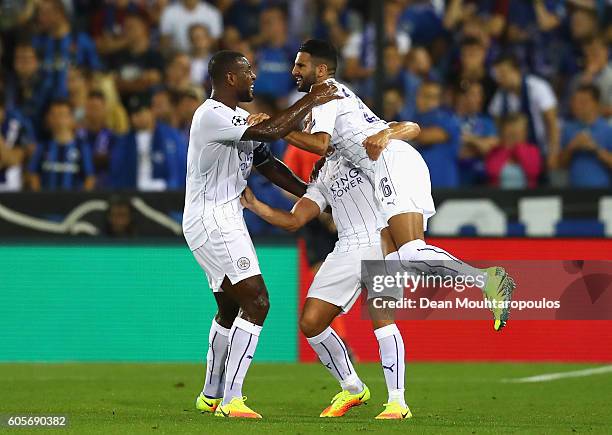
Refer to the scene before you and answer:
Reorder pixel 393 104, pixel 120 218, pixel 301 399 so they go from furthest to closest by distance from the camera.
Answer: pixel 393 104, pixel 120 218, pixel 301 399

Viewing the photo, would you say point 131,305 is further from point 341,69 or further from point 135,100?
point 341,69

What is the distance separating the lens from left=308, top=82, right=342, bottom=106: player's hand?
799 cm

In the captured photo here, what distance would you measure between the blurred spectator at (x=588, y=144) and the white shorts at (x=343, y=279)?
543 centimetres

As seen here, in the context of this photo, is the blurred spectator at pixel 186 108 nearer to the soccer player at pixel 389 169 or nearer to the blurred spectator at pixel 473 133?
the blurred spectator at pixel 473 133

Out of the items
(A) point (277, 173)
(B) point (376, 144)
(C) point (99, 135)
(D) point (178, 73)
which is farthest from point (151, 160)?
(B) point (376, 144)

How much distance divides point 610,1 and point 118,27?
580cm

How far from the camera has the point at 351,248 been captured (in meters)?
8.38

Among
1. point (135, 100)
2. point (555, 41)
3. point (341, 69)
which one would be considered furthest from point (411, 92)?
point (135, 100)

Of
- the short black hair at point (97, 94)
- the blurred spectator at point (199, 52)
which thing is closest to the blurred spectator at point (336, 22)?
the blurred spectator at point (199, 52)

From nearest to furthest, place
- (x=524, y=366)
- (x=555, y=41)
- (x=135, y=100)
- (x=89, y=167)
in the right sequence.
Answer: (x=524, y=366) → (x=89, y=167) → (x=135, y=100) → (x=555, y=41)

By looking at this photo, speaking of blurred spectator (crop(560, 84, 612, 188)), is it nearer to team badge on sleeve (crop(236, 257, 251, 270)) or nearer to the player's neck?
the player's neck

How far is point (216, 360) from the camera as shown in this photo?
8.48 m

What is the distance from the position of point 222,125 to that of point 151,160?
5.61 m

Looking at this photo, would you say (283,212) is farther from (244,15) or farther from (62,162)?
(244,15)
